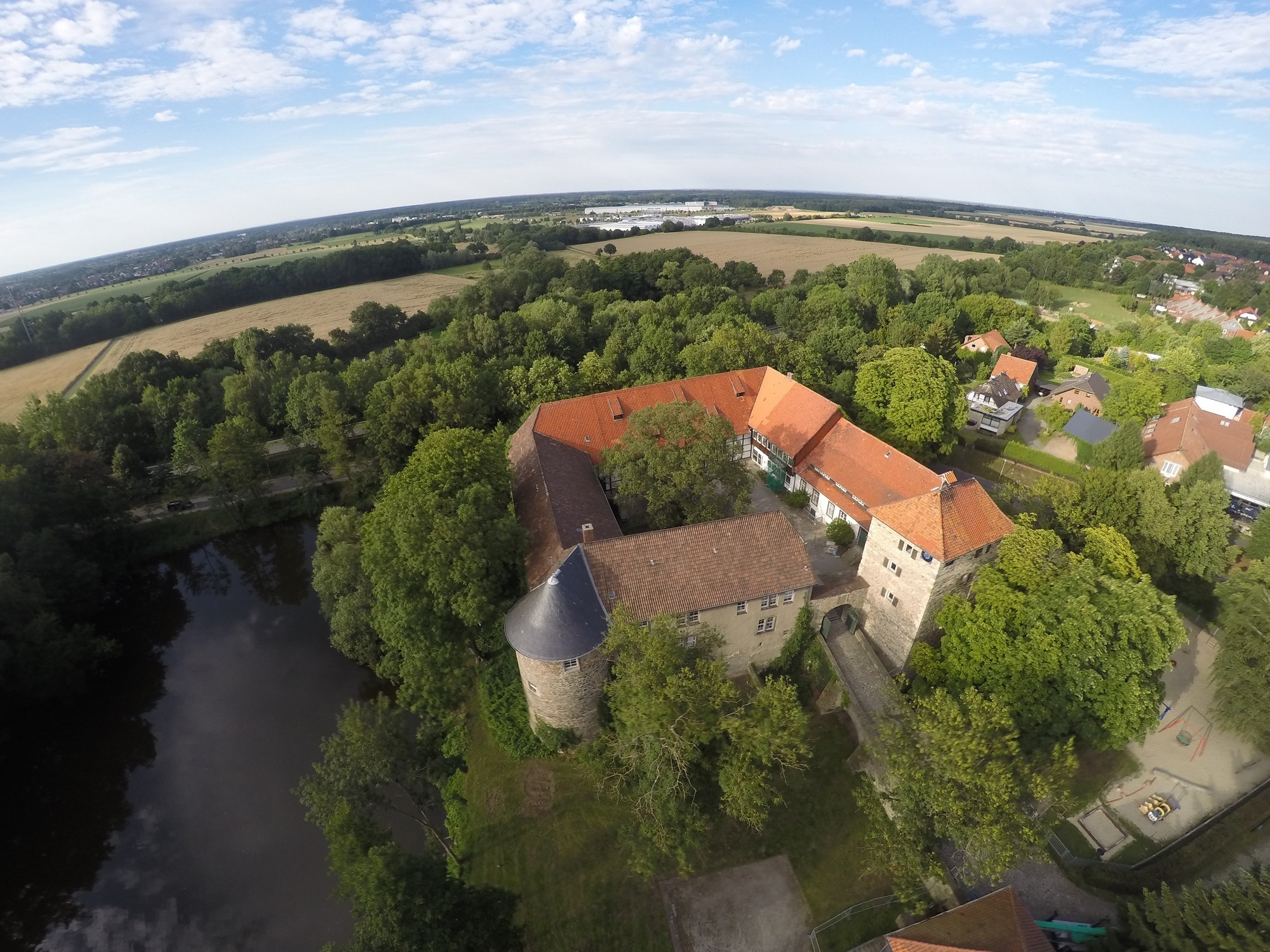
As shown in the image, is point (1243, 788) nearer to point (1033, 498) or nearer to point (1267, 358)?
point (1033, 498)

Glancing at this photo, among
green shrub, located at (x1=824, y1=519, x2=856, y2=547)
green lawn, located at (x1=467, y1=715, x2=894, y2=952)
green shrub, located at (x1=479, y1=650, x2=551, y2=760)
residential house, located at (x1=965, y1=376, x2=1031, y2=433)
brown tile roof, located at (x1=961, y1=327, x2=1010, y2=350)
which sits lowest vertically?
green lawn, located at (x1=467, y1=715, x2=894, y2=952)

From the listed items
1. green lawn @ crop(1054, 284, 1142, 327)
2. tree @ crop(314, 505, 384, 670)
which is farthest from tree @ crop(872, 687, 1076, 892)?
green lawn @ crop(1054, 284, 1142, 327)

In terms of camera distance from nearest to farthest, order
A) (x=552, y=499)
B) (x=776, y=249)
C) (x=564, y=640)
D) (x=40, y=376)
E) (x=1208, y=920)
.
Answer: (x=1208, y=920) → (x=564, y=640) → (x=552, y=499) → (x=40, y=376) → (x=776, y=249)

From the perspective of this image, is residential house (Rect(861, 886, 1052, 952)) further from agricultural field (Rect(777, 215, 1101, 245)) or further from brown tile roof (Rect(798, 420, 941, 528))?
agricultural field (Rect(777, 215, 1101, 245))

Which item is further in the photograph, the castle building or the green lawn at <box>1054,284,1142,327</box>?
the green lawn at <box>1054,284,1142,327</box>

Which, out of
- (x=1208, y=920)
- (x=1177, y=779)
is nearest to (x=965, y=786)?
(x=1208, y=920)

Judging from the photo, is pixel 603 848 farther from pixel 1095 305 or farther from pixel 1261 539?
pixel 1095 305

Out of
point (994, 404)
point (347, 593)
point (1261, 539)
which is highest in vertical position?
point (347, 593)
